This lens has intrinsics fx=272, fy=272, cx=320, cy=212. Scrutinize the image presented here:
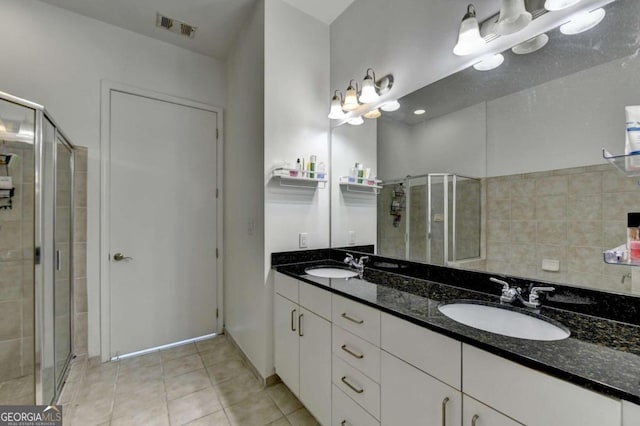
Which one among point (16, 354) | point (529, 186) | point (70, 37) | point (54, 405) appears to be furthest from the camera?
point (70, 37)

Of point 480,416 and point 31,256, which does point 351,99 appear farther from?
point 31,256

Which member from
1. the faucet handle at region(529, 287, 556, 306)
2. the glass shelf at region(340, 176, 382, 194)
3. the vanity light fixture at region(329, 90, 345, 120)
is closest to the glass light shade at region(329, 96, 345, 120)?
the vanity light fixture at region(329, 90, 345, 120)

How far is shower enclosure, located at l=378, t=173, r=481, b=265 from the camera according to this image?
1.42 metres

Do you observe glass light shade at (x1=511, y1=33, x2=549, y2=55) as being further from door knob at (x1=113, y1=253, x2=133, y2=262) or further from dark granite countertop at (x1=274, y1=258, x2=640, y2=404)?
door knob at (x1=113, y1=253, x2=133, y2=262)

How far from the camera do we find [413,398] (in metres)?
0.99

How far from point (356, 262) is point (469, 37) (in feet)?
Answer: 4.87

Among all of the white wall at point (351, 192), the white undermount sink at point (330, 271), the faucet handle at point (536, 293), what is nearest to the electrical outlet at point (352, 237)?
the white wall at point (351, 192)

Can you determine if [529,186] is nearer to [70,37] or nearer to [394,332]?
[394,332]

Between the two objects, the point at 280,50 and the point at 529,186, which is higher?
the point at 280,50

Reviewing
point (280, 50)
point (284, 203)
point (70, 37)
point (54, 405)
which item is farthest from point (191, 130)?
point (54, 405)

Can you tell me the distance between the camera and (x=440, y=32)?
4.96 ft

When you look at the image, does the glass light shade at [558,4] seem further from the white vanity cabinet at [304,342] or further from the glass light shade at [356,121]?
the white vanity cabinet at [304,342]

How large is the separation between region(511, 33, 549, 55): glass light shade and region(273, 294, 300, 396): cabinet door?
1.75 meters

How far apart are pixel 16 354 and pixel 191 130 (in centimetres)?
214
